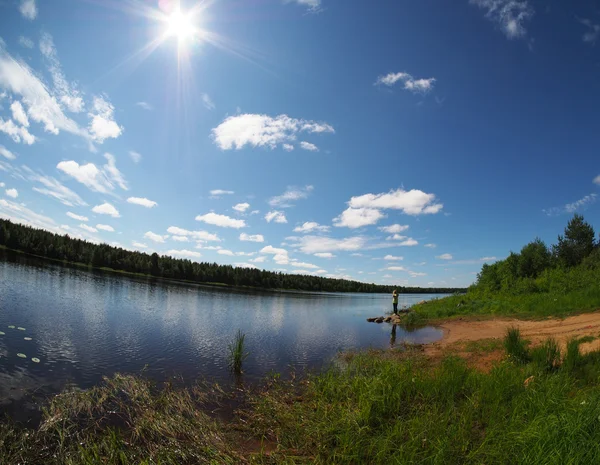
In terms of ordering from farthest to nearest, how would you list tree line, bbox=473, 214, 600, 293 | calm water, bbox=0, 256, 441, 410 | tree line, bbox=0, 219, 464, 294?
1. tree line, bbox=0, 219, 464, 294
2. tree line, bbox=473, 214, 600, 293
3. calm water, bbox=0, 256, 441, 410

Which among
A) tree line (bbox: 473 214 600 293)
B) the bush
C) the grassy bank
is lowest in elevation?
the grassy bank

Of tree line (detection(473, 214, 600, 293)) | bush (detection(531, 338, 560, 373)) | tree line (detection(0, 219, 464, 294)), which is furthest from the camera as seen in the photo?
tree line (detection(0, 219, 464, 294))

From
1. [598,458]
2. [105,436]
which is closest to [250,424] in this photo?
[105,436]

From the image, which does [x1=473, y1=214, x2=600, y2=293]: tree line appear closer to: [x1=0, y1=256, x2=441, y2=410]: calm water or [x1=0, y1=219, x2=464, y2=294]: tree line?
[x1=0, y1=256, x2=441, y2=410]: calm water

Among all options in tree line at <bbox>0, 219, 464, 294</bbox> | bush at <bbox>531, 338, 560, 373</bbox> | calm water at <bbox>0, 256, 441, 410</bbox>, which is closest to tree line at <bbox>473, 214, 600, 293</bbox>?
calm water at <bbox>0, 256, 441, 410</bbox>

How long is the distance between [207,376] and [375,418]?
7433mm

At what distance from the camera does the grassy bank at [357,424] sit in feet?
15.0

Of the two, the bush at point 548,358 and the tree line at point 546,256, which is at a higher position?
the tree line at point 546,256

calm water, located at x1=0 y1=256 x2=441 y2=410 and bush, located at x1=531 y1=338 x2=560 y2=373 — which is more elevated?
bush, located at x1=531 y1=338 x2=560 y2=373

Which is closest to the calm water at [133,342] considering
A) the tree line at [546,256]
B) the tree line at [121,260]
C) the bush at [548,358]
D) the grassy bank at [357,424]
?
the grassy bank at [357,424]

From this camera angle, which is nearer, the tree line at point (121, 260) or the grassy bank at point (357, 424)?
the grassy bank at point (357, 424)

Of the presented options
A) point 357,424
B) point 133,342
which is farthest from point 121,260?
point 357,424

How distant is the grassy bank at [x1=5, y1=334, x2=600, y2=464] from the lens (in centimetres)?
457

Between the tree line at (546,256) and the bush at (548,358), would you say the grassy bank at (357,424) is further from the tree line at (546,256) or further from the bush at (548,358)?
the tree line at (546,256)
